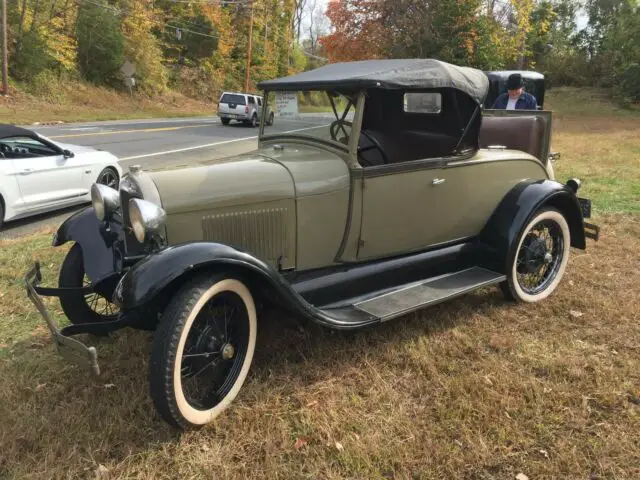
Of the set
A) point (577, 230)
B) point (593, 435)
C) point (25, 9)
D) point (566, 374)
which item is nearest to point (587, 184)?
Result: point (577, 230)

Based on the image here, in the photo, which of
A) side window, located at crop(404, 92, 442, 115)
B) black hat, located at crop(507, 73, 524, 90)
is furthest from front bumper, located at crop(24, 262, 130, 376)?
black hat, located at crop(507, 73, 524, 90)

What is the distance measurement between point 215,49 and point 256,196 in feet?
129

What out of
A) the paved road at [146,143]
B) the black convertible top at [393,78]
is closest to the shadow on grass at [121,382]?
the black convertible top at [393,78]

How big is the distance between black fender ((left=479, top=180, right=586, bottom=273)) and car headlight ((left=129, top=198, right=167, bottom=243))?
8.47ft

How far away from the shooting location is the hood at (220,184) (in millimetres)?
2869

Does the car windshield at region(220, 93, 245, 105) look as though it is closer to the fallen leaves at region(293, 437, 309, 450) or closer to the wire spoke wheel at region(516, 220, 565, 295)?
the wire spoke wheel at region(516, 220, 565, 295)

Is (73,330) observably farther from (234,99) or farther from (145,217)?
(234,99)

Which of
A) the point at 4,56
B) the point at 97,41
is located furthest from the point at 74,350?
the point at 97,41

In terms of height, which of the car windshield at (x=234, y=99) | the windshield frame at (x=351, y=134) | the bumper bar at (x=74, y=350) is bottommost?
the bumper bar at (x=74, y=350)

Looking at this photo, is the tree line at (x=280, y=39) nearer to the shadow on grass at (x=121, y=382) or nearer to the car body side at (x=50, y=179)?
the car body side at (x=50, y=179)

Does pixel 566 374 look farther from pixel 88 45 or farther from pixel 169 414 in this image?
pixel 88 45

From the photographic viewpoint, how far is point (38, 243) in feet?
17.9

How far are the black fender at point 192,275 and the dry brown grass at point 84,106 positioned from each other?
63.4 ft

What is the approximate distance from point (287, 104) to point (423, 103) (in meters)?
1.13
